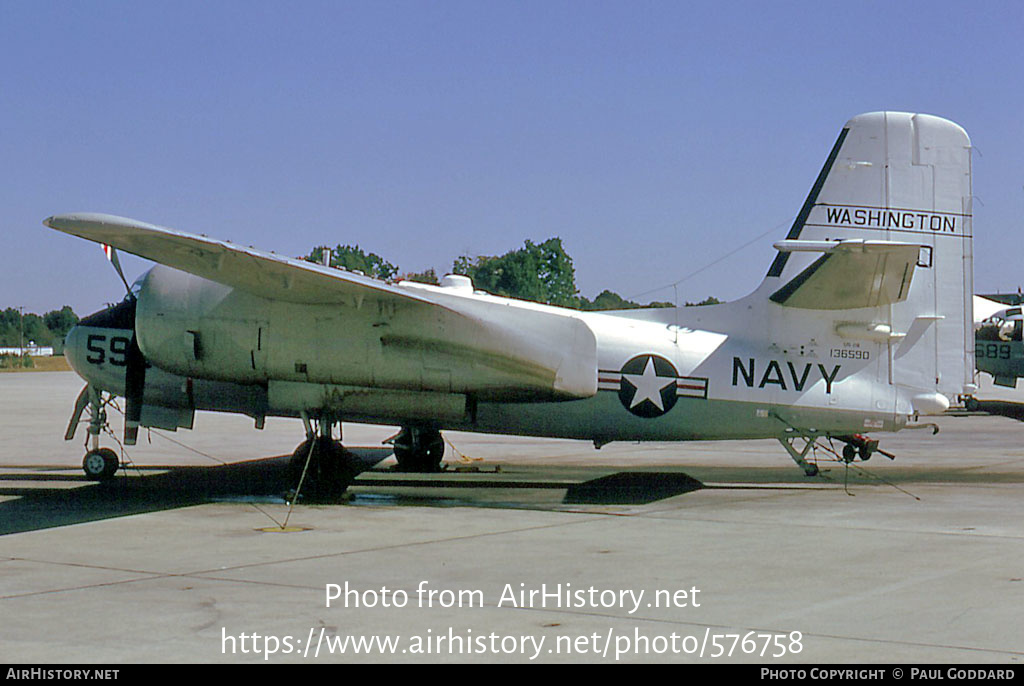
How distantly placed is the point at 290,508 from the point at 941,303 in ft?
32.0

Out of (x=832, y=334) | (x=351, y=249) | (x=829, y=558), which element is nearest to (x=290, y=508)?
(x=829, y=558)

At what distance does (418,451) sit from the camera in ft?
61.6

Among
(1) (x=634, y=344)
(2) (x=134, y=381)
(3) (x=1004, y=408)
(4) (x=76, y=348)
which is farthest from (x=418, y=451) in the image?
(3) (x=1004, y=408)

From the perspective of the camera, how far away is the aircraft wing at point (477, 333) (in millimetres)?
13383

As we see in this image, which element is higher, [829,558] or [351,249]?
[351,249]

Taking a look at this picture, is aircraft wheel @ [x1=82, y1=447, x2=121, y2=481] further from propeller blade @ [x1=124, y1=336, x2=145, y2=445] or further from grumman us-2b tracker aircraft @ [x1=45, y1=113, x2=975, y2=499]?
propeller blade @ [x1=124, y1=336, x2=145, y2=445]

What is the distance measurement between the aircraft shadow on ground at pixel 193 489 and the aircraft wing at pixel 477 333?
1770mm

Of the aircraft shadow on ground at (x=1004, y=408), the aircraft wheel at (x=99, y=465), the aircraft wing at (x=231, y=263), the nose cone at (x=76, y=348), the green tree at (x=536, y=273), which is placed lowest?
the aircraft wheel at (x=99, y=465)

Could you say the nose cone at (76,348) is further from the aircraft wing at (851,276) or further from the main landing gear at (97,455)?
the aircraft wing at (851,276)

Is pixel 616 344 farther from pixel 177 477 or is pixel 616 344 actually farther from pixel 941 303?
pixel 177 477

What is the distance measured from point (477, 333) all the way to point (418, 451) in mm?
5371

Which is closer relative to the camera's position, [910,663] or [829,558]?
[910,663]

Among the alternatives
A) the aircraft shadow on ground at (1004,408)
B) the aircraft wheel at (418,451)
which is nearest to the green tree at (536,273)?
the aircraft shadow on ground at (1004,408)
